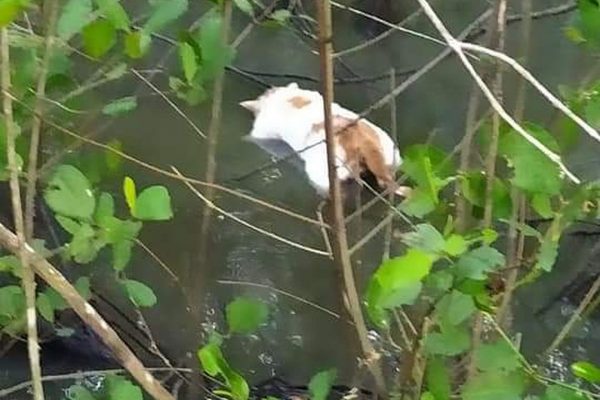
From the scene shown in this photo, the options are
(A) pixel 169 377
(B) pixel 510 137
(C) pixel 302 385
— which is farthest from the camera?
(C) pixel 302 385

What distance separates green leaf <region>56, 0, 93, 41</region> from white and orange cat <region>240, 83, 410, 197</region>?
47.7 inches

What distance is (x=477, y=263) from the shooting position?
0.84 metres

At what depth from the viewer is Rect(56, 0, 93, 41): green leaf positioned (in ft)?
2.86

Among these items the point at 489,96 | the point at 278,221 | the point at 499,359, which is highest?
the point at 489,96

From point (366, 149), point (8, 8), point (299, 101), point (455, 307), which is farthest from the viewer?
point (299, 101)

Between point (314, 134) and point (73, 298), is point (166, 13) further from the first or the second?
point (314, 134)

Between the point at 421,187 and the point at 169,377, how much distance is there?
72 cm

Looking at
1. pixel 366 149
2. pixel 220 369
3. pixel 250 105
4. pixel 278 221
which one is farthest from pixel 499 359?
pixel 250 105

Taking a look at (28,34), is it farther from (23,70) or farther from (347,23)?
(347,23)

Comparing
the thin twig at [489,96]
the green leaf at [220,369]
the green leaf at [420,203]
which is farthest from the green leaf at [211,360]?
the thin twig at [489,96]

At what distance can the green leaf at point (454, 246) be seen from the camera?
80 centimetres

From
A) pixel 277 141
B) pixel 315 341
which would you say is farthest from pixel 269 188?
pixel 315 341

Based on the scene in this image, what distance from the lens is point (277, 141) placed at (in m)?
2.72

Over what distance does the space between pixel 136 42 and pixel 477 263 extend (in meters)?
0.35
